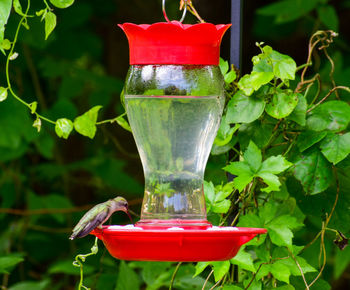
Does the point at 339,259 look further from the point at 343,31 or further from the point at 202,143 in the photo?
the point at 343,31

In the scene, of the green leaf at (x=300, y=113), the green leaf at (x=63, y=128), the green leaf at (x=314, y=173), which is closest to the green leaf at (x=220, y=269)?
the green leaf at (x=314, y=173)

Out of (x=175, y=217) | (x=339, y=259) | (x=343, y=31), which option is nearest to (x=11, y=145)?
(x=339, y=259)

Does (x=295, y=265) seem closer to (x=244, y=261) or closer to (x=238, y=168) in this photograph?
(x=244, y=261)

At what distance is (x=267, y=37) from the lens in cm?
380

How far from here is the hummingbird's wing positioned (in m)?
1.22

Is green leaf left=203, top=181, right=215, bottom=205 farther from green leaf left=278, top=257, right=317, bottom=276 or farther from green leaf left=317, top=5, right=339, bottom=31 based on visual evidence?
green leaf left=317, top=5, right=339, bottom=31

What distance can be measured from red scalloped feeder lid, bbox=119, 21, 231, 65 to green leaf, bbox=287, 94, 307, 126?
0.36 m

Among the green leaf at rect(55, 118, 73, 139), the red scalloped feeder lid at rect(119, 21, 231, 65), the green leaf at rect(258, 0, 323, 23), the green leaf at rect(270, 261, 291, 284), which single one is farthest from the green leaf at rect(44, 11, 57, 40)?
the green leaf at rect(258, 0, 323, 23)

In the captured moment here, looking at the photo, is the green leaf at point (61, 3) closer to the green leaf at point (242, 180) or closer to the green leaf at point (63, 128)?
the green leaf at point (63, 128)

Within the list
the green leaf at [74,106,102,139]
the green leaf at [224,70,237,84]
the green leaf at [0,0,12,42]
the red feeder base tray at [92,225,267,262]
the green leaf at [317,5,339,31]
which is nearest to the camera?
the red feeder base tray at [92,225,267,262]

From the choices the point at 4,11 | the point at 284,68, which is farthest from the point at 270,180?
the point at 4,11

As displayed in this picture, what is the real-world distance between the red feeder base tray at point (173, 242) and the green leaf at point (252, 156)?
0.28 meters

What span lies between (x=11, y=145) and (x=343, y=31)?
2248mm

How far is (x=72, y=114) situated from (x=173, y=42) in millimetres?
1693
